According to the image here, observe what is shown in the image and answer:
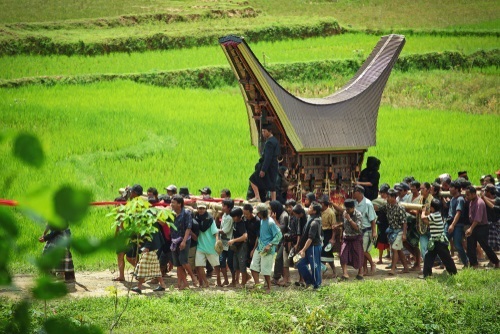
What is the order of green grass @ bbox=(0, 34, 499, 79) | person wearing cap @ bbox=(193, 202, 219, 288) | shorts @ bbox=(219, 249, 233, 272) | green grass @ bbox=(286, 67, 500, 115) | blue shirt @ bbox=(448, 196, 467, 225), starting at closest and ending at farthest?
person wearing cap @ bbox=(193, 202, 219, 288) < shorts @ bbox=(219, 249, 233, 272) < blue shirt @ bbox=(448, 196, 467, 225) < green grass @ bbox=(0, 34, 499, 79) < green grass @ bbox=(286, 67, 500, 115)

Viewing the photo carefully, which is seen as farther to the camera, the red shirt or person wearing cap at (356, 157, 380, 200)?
person wearing cap at (356, 157, 380, 200)

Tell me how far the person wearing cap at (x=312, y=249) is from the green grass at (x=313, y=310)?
25cm

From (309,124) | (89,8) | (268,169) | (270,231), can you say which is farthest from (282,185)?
(89,8)

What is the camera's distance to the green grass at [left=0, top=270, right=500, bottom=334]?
820 centimetres

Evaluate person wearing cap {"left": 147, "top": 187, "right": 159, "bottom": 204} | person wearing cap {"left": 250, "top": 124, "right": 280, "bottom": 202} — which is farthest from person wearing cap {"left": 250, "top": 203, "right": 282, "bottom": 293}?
person wearing cap {"left": 250, "top": 124, "right": 280, "bottom": 202}

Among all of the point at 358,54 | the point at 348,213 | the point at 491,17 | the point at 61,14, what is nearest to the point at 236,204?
the point at 348,213

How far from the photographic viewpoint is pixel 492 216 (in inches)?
441

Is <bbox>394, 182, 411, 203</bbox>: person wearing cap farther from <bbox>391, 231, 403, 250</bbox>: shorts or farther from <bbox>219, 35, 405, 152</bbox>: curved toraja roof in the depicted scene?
<bbox>219, 35, 405, 152</bbox>: curved toraja roof

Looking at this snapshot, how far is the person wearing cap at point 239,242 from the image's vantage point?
9844 millimetres

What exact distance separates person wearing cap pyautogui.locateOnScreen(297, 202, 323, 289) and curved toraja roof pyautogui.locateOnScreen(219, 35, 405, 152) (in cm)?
286

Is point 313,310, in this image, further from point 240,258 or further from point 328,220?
point 328,220

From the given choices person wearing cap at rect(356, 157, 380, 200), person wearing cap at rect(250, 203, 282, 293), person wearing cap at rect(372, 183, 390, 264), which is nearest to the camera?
person wearing cap at rect(250, 203, 282, 293)

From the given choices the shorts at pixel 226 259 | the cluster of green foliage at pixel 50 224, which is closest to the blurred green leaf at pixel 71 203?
the cluster of green foliage at pixel 50 224

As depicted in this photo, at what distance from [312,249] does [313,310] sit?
47.0 inches
